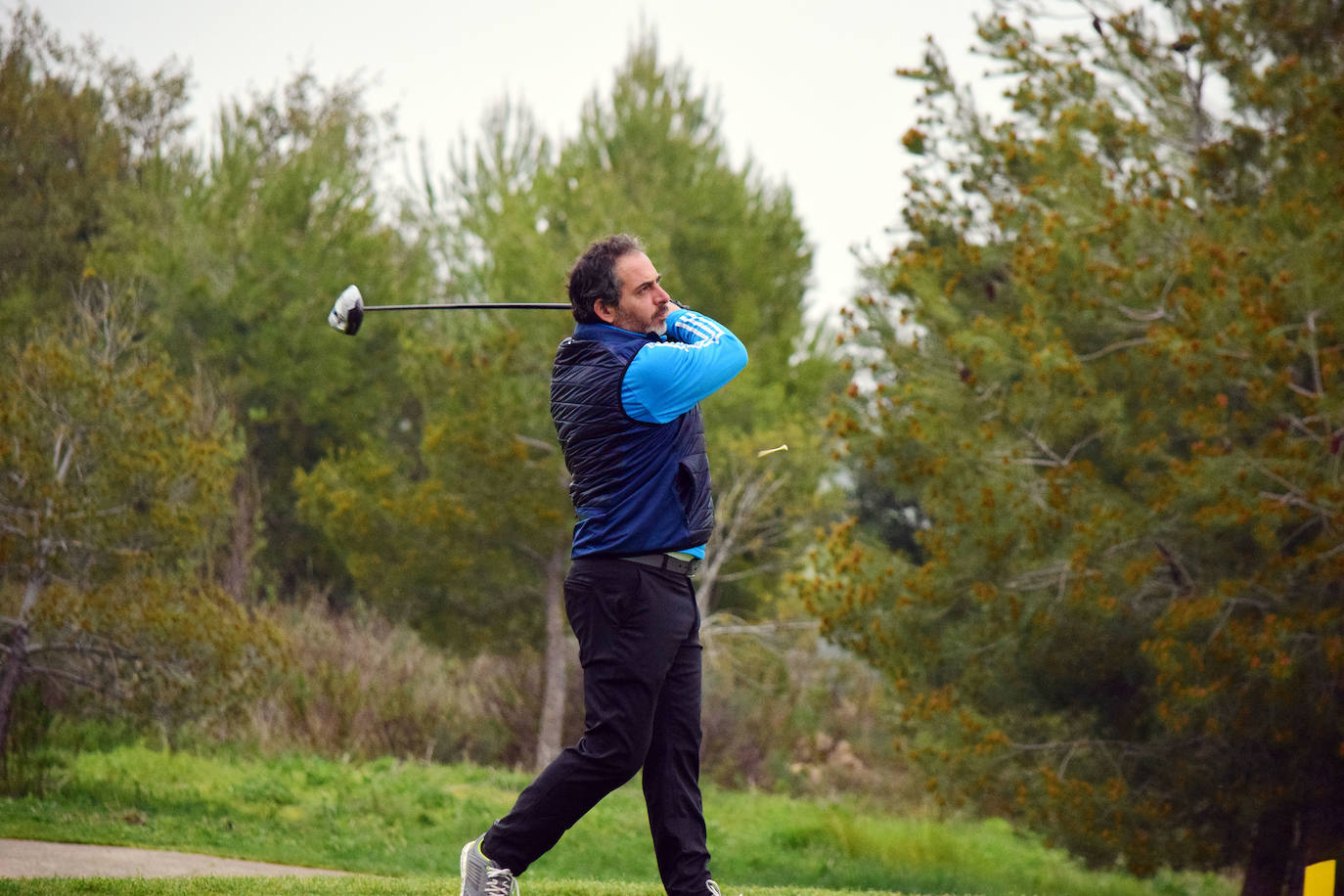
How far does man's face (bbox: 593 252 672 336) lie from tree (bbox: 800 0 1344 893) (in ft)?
20.8

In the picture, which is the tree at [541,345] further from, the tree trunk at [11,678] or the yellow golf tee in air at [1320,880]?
the yellow golf tee in air at [1320,880]

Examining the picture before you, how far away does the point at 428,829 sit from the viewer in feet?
40.2

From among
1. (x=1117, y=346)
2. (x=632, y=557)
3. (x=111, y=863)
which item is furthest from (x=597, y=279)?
(x=1117, y=346)

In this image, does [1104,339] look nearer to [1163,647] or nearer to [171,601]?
[1163,647]

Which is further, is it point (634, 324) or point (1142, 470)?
point (1142, 470)

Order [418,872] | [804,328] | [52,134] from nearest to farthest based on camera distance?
[418,872], [804,328], [52,134]

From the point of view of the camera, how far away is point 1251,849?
12578 millimetres

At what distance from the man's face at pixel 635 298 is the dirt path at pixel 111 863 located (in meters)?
4.00

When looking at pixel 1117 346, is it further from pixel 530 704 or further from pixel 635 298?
pixel 530 704

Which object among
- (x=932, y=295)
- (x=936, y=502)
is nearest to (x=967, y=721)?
(x=936, y=502)

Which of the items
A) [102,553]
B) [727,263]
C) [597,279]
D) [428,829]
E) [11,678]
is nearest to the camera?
[597,279]

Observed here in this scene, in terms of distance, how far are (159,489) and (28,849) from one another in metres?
4.33

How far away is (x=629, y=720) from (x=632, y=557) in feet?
1.50

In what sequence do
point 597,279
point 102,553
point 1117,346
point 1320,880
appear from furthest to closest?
point 102,553 → point 1117,346 → point 1320,880 → point 597,279
